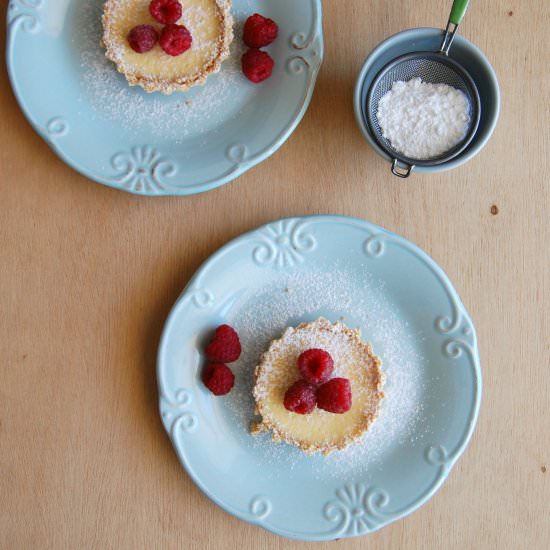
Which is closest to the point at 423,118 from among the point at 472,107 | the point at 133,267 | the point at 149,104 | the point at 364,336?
the point at 472,107

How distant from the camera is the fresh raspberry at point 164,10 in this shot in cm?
115

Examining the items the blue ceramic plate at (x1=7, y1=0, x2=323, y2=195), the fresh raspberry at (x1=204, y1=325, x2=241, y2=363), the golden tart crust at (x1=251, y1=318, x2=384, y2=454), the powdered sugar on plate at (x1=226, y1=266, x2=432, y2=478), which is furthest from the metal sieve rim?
the fresh raspberry at (x1=204, y1=325, x2=241, y2=363)

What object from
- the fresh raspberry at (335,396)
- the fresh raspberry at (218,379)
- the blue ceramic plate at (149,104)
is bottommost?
the fresh raspberry at (218,379)

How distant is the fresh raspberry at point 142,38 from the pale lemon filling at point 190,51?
0.02m

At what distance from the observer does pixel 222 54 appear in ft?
3.93

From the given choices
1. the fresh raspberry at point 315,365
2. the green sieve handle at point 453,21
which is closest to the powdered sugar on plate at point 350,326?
the fresh raspberry at point 315,365

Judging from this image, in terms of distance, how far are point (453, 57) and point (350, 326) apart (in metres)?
0.58

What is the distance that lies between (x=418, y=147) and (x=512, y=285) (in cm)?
37

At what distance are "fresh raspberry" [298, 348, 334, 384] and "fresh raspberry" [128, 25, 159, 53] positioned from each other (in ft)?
2.18

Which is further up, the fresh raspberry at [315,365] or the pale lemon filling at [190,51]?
the pale lemon filling at [190,51]

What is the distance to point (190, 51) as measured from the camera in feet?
3.95

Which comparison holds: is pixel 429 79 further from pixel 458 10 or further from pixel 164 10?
pixel 164 10

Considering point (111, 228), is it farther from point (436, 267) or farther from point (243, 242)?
point (436, 267)

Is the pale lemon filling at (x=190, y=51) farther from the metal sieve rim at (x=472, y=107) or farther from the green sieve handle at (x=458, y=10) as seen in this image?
the green sieve handle at (x=458, y=10)
